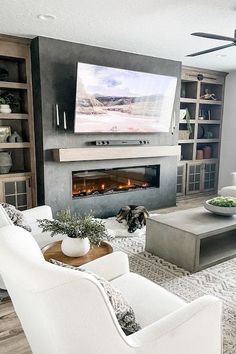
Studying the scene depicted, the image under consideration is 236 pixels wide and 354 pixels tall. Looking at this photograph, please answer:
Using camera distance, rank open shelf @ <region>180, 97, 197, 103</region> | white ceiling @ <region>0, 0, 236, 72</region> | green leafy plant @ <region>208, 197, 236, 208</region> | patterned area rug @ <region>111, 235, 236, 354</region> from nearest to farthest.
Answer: patterned area rug @ <region>111, 235, 236, 354</region> < white ceiling @ <region>0, 0, 236, 72</region> < green leafy plant @ <region>208, 197, 236, 208</region> < open shelf @ <region>180, 97, 197, 103</region>

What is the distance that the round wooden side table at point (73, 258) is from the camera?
2.11 meters

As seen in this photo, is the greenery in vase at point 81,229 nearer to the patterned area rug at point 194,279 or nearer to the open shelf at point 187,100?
the patterned area rug at point 194,279

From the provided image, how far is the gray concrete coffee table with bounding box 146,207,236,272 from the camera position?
2.79 metres

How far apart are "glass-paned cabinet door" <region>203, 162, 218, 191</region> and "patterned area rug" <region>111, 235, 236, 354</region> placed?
11.1 feet

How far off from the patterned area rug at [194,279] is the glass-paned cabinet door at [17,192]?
173 centimetres

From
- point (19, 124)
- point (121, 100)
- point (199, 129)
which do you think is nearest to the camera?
point (19, 124)

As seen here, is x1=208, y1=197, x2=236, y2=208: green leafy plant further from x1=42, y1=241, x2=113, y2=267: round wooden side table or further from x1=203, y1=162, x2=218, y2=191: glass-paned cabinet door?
x1=203, y1=162, x2=218, y2=191: glass-paned cabinet door

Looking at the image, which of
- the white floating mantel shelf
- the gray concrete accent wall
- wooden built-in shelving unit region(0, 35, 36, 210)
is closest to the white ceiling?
the gray concrete accent wall

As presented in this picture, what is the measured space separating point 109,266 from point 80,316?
33.8 inches

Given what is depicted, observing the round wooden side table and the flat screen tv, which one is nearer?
the round wooden side table

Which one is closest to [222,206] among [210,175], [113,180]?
[113,180]

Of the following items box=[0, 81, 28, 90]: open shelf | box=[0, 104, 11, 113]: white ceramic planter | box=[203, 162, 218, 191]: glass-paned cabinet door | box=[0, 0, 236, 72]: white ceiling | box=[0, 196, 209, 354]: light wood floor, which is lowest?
box=[0, 196, 209, 354]: light wood floor

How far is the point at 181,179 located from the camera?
19.4 ft

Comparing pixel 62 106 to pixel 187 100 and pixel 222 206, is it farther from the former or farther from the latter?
pixel 187 100
